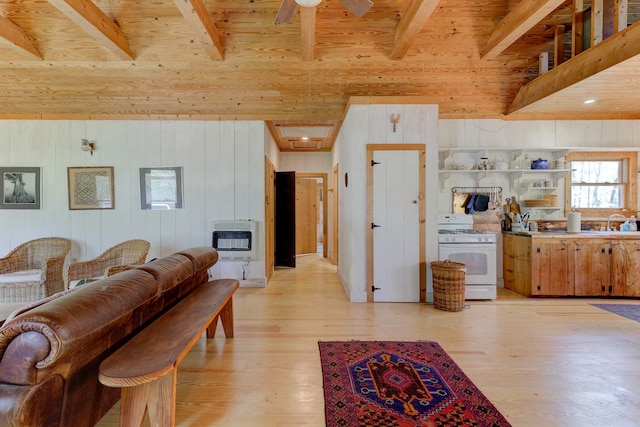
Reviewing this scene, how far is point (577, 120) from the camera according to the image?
430 cm

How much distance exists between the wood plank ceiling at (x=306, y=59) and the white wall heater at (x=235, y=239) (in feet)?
5.36

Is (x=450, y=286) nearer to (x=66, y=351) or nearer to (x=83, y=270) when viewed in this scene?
(x=66, y=351)

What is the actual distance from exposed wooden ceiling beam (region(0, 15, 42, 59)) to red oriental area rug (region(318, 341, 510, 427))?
169 inches

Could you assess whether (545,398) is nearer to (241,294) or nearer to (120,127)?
(241,294)

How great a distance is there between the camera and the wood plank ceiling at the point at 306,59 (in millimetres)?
2787

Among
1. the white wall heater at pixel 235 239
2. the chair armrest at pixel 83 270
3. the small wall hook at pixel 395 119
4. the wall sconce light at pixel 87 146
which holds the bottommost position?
the chair armrest at pixel 83 270

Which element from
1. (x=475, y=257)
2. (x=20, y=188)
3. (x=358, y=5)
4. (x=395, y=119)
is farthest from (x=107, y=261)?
(x=475, y=257)

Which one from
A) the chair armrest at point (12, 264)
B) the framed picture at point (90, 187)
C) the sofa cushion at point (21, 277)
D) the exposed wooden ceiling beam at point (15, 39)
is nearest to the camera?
the exposed wooden ceiling beam at point (15, 39)

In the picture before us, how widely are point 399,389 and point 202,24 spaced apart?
3389mm

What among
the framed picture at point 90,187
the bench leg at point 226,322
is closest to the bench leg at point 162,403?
the bench leg at point 226,322

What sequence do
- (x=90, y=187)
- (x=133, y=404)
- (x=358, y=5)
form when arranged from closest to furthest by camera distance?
(x=133, y=404) → (x=358, y=5) → (x=90, y=187)

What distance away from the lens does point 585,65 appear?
2.95 metres

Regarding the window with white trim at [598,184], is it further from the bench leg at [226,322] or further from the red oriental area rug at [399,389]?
the bench leg at [226,322]

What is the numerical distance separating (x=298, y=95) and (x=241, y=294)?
2902mm
